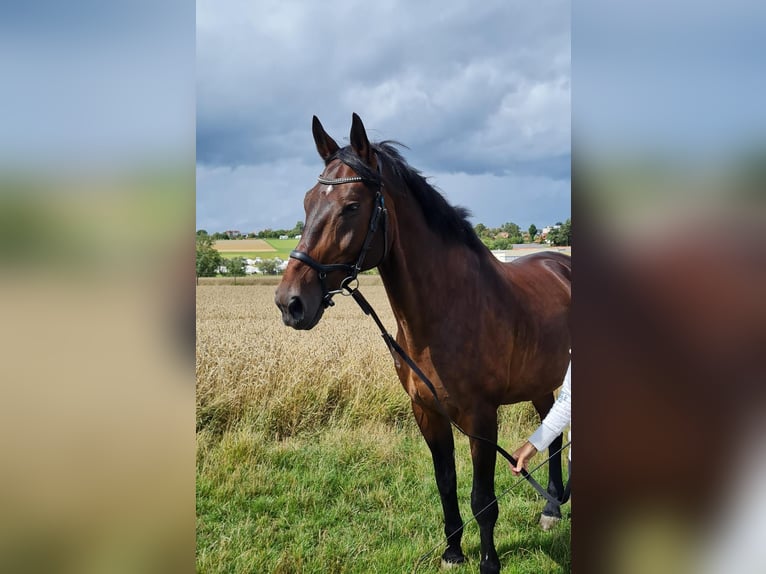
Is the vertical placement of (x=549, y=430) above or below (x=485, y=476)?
above

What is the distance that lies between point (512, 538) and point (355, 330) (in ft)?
19.0

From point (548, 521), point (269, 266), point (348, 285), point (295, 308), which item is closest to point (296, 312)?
point (295, 308)

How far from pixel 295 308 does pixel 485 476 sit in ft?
4.80

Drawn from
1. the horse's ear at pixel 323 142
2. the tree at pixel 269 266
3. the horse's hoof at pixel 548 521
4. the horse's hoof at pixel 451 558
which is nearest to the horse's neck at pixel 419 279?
the horse's ear at pixel 323 142

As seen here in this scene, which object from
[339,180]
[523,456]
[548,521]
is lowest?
[548,521]

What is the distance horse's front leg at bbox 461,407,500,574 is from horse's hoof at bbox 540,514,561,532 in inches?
44.9

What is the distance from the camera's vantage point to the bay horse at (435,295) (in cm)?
242

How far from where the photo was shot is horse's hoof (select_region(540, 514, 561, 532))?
3.78m

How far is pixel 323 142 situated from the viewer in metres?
2.65

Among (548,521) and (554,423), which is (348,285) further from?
(548,521)
